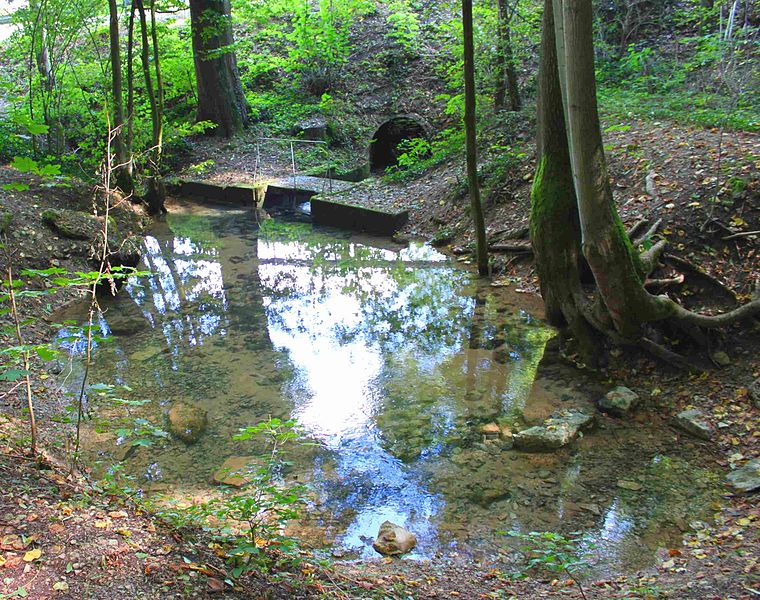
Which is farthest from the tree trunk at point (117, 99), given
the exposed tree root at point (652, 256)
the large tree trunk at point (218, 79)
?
the exposed tree root at point (652, 256)

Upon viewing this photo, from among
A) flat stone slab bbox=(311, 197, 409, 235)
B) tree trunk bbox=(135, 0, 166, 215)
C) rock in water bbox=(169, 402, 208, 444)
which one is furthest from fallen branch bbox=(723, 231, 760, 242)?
tree trunk bbox=(135, 0, 166, 215)

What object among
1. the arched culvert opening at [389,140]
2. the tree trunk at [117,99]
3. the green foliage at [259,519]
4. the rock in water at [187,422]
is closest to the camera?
the green foliage at [259,519]

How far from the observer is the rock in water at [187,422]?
17.7 ft

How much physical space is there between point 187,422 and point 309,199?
31.2 ft

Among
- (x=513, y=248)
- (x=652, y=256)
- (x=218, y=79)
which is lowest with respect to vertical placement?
(x=513, y=248)

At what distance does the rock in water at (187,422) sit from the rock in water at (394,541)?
207 cm

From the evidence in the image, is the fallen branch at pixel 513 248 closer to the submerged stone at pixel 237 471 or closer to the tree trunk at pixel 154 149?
the submerged stone at pixel 237 471

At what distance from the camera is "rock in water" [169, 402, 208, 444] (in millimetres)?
5398

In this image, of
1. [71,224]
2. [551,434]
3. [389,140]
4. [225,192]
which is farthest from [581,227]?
[389,140]

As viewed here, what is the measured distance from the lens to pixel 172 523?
3674mm

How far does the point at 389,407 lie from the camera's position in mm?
5855

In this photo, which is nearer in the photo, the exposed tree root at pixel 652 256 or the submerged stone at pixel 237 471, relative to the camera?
the submerged stone at pixel 237 471

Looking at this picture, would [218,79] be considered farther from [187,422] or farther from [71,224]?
[187,422]

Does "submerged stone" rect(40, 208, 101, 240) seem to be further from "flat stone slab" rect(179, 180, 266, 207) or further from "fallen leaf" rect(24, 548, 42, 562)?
"fallen leaf" rect(24, 548, 42, 562)
